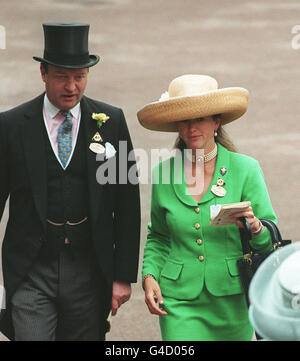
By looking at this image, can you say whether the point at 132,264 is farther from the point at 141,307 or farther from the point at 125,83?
the point at 125,83

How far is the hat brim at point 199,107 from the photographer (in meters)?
5.02

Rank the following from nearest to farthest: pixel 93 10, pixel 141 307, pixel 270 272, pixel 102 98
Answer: pixel 270 272 → pixel 141 307 → pixel 102 98 → pixel 93 10

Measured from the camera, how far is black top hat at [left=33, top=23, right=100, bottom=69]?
502 centimetres

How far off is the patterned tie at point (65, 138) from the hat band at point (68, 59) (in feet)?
0.78

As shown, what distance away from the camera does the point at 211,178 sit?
5.16 metres

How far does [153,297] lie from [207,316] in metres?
0.25

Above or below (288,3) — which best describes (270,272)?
below

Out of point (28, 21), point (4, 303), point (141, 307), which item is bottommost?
point (141, 307)

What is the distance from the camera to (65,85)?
500 centimetres

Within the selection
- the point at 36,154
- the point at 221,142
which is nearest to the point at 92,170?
the point at 36,154

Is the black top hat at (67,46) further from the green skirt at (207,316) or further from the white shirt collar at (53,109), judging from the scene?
the green skirt at (207,316)

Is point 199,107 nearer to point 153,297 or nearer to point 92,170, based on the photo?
point 92,170
